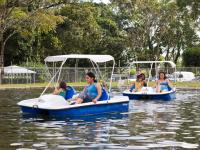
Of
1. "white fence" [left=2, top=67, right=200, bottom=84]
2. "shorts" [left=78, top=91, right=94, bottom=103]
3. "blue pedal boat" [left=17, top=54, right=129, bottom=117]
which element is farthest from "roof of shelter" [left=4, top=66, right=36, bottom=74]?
"shorts" [left=78, top=91, right=94, bottom=103]

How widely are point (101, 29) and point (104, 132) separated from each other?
68409 millimetres

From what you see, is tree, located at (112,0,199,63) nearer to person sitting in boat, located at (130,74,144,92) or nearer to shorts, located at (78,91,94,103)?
person sitting in boat, located at (130,74,144,92)

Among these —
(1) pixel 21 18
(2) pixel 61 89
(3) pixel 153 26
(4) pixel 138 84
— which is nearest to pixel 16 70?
(1) pixel 21 18

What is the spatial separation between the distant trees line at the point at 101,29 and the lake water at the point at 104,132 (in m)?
39.1

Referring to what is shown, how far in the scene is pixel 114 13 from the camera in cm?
9375

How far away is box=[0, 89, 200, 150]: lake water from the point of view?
12.7 meters

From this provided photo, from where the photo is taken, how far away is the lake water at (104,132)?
12.7 metres

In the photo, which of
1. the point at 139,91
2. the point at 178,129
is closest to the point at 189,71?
the point at 139,91

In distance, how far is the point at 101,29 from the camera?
8306cm

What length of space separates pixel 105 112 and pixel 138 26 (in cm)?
6585

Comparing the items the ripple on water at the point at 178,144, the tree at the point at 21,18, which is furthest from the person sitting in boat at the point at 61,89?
the tree at the point at 21,18

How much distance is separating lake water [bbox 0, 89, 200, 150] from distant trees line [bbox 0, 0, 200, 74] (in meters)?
39.1

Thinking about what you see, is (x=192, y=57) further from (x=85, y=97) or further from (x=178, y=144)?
(x=178, y=144)

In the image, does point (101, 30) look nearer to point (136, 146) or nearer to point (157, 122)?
point (157, 122)
